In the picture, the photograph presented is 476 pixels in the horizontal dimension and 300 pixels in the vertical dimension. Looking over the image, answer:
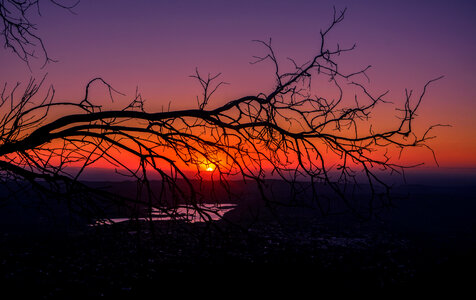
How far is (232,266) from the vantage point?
30.0 feet

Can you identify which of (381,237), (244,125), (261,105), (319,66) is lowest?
(381,237)

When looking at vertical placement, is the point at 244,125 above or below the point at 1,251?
above

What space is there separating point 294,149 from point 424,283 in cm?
738

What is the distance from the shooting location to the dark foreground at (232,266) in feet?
25.4

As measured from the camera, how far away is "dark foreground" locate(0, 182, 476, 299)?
775 centimetres

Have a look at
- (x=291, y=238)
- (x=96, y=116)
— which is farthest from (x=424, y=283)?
(x=96, y=116)

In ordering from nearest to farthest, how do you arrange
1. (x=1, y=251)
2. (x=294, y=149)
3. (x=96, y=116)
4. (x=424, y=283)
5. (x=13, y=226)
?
Result: 1. (x=96, y=116)
2. (x=294, y=149)
3. (x=424, y=283)
4. (x=1, y=251)
5. (x=13, y=226)

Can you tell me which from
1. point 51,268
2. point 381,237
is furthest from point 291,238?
point 51,268

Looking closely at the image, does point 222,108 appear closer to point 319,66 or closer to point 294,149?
point 294,149

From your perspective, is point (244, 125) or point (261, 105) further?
point (261, 105)

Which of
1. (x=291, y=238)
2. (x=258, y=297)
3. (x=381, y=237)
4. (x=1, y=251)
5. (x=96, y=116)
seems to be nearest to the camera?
(x=96, y=116)

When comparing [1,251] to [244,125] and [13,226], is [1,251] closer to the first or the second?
[13,226]

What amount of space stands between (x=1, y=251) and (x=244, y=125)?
11909 millimetres

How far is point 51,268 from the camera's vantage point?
916cm
